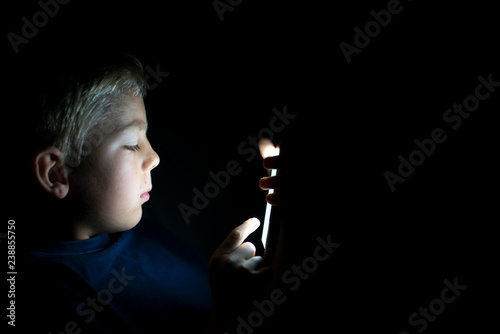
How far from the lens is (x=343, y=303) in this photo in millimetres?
943

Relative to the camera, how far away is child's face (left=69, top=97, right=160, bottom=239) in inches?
34.8

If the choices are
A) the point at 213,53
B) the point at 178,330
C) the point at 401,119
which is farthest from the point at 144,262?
the point at 401,119

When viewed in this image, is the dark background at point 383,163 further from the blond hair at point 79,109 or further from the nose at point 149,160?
the nose at point 149,160

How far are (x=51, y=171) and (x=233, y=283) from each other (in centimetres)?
53

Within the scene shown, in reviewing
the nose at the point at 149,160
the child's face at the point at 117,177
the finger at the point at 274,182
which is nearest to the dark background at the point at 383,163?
the finger at the point at 274,182

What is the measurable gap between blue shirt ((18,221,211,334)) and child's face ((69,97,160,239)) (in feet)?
0.29

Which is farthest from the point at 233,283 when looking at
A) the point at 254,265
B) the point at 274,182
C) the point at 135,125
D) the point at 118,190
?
the point at 135,125

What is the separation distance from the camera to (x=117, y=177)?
89 centimetres

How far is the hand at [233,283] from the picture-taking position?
866mm

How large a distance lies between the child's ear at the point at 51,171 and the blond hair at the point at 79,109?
0.02 m

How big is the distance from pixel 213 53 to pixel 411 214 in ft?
2.70

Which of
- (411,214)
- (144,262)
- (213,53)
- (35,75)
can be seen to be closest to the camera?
(35,75)

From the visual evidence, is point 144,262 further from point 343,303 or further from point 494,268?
point 494,268

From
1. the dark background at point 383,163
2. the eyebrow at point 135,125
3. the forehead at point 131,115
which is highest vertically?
the forehead at point 131,115
